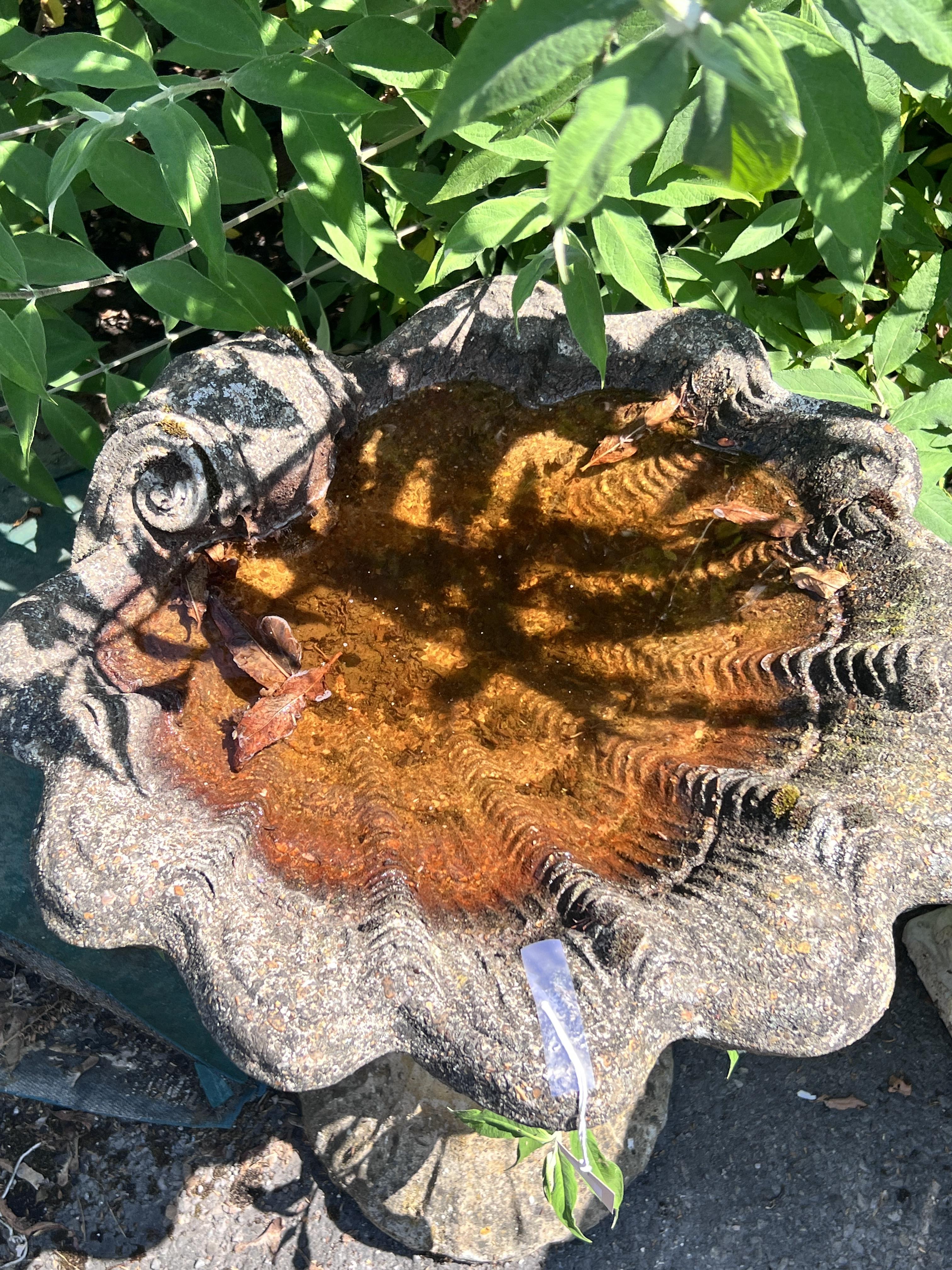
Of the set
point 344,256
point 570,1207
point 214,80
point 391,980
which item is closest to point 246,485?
point 344,256

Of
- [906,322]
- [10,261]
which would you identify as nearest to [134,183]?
[10,261]

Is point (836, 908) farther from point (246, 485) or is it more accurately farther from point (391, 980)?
point (246, 485)

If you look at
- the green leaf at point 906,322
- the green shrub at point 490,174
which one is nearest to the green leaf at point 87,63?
Answer: the green shrub at point 490,174

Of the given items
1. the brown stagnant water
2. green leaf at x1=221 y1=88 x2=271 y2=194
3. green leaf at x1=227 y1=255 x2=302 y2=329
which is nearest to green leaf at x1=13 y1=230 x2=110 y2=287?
green leaf at x1=227 y1=255 x2=302 y2=329

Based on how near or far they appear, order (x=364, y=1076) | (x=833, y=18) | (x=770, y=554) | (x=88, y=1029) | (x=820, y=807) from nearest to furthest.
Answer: (x=833, y=18), (x=820, y=807), (x=770, y=554), (x=364, y=1076), (x=88, y=1029)

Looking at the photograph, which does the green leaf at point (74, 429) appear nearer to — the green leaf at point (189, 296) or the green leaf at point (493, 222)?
the green leaf at point (189, 296)

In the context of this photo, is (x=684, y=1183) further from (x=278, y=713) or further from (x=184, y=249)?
(x=184, y=249)

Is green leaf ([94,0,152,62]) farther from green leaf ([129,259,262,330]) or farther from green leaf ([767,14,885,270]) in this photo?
green leaf ([767,14,885,270])
